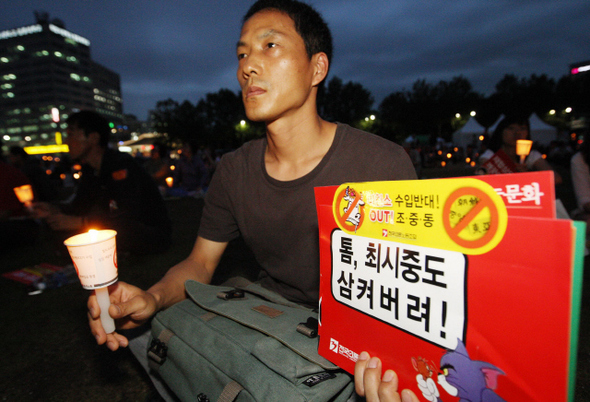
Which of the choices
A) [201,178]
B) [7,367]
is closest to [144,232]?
[7,367]

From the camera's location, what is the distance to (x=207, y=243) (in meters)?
1.98

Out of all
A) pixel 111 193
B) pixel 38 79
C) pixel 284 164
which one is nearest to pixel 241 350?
pixel 284 164

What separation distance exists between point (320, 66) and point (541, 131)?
104 ft

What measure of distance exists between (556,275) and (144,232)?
14.2 feet

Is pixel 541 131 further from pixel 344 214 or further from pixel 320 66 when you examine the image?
pixel 344 214

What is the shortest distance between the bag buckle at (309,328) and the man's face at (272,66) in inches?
42.5

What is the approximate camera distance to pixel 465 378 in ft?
2.45

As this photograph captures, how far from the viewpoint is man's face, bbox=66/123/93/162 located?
4.06 m

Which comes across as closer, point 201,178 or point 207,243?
point 207,243

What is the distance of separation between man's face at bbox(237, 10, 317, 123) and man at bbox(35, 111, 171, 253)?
2.85 metres

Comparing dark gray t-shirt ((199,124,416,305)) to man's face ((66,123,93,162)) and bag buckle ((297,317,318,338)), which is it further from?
man's face ((66,123,93,162))

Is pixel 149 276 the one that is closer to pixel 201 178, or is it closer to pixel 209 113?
pixel 201 178

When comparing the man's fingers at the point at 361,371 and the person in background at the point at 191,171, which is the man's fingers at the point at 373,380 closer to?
the man's fingers at the point at 361,371

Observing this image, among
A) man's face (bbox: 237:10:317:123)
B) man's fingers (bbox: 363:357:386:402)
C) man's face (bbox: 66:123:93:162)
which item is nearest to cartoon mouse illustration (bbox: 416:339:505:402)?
man's fingers (bbox: 363:357:386:402)
